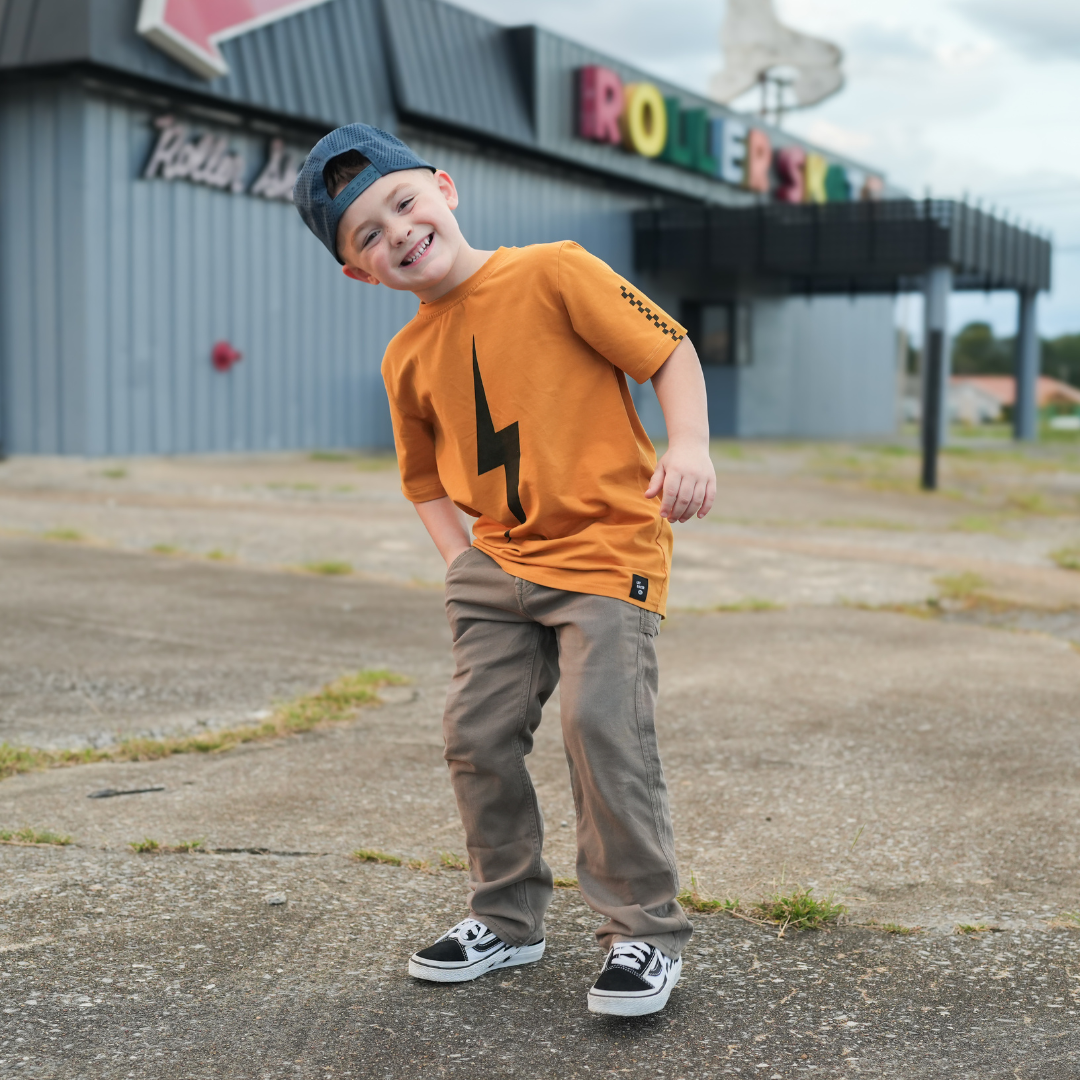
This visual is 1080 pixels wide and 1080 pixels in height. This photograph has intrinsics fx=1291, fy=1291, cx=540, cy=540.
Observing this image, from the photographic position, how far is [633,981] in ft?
7.14

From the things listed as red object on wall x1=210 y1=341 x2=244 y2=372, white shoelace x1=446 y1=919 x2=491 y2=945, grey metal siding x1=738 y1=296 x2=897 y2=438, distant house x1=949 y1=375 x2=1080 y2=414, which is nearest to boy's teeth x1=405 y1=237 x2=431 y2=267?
white shoelace x1=446 y1=919 x2=491 y2=945

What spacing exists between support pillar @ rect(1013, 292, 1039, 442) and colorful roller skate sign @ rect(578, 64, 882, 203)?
15.3ft

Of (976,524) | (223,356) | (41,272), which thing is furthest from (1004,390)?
(41,272)

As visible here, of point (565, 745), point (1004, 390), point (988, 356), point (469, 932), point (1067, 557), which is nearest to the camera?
point (565, 745)

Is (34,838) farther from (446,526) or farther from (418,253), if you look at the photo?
(418,253)

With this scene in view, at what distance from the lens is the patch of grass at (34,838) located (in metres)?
2.99

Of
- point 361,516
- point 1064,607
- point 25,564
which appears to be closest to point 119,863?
point 25,564

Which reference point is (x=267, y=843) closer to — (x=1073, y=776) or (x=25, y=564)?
(x=1073, y=776)

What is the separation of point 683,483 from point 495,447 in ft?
1.27

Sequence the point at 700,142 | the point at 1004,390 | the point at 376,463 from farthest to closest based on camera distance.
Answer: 1. the point at 1004,390
2. the point at 700,142
3. the point at 376,463

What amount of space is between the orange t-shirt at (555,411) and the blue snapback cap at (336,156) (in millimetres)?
238

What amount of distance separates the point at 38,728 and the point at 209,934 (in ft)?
5.94

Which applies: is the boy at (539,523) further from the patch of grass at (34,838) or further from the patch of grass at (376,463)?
the patch of grass at (376,463)

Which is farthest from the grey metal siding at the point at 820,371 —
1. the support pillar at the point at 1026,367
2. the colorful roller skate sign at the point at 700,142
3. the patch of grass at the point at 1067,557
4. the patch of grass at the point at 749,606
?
the patch of grass at the point at 749,606
